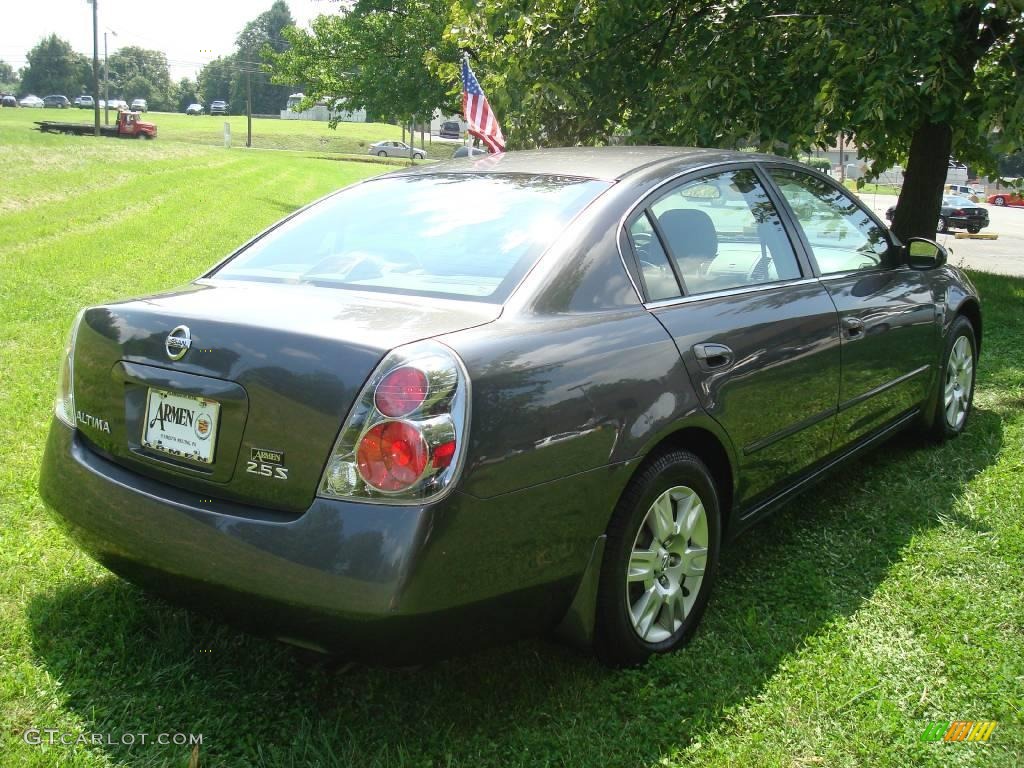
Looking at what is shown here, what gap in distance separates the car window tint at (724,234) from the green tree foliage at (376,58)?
81.2ft

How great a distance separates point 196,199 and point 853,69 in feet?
50.9

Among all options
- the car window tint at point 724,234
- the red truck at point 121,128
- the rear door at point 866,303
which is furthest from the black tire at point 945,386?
the red truck at point 121,128

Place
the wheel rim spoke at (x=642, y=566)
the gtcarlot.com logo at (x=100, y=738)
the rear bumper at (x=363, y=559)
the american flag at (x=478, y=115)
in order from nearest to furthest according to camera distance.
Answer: the rear bumper at (x=363, y=559)
the gtcarlot.com logo at (x=100, y=738)
the wheel rim spoke at (x=642, y=566)
the american flag at (x=478, y=115)

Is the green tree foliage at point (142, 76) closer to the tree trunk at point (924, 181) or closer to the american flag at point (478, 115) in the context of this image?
the american flag at point (478, 115)

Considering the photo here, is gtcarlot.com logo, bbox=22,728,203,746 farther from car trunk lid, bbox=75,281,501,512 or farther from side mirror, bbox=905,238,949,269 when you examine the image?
side mirror, bbox=905,238,949,269

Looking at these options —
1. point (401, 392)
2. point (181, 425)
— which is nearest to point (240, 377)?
point (181, 425)

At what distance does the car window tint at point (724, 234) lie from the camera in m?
3.46

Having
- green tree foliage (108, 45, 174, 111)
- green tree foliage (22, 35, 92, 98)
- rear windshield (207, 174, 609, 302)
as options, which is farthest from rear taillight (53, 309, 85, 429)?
green tree foliage (108, 45, 174, 111)

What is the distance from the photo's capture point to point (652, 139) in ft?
33.2

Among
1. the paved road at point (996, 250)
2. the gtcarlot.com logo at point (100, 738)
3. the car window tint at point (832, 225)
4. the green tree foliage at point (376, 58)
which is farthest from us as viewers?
the green tree foliage at point (376, 58)

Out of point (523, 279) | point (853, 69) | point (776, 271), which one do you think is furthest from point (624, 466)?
point (853, 69)

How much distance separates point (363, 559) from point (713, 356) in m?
1.42

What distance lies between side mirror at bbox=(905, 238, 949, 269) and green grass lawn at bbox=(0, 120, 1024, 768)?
3.44 feet

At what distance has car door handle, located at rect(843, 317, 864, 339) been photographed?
4.03 m
